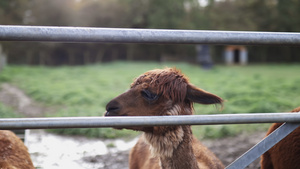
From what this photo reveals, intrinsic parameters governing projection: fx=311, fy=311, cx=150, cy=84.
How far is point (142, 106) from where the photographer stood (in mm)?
2467

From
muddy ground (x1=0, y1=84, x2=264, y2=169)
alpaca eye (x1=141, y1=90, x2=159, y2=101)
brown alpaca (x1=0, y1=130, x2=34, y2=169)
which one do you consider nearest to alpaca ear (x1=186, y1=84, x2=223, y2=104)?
alpaca eye (x1=141, y1=90, x2=159, y2=101)

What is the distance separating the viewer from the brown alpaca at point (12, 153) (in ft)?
8.71

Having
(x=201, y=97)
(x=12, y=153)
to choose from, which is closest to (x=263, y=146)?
(x=201, y=97)

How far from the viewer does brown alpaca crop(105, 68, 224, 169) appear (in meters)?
2.44

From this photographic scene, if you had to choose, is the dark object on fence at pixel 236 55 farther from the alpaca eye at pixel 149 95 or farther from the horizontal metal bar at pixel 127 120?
the horizontal metal bar at pixel 127 120

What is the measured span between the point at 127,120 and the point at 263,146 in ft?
3.07

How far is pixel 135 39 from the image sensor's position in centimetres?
175

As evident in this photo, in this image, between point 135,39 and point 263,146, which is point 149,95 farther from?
point 263,146

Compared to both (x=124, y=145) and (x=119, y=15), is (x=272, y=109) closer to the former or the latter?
(x=124, y=145)

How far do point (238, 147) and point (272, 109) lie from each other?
2.57 m

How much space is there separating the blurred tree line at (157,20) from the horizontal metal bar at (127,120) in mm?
32522

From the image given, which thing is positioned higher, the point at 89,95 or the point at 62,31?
the point at 62,31

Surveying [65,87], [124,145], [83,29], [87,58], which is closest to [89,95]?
[65,87]

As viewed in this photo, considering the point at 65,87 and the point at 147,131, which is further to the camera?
the point at 65,87
